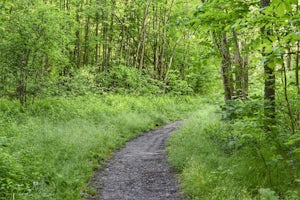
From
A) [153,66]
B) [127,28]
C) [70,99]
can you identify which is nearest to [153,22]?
[127,28]

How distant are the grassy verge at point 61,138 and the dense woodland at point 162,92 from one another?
0.05m

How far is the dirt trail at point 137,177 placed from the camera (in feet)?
23.0

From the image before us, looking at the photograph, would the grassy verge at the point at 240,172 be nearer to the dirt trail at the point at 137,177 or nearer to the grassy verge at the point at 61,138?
the dirt trail at the point at 137,177

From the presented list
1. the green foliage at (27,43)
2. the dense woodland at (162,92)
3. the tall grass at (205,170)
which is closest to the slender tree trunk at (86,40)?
the dense woodland at (162,92)

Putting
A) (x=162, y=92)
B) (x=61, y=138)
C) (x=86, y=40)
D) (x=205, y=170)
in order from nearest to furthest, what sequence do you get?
(x=205, y=170)
(x=61, y=138)
(x=86, y=40)
(x=162, y=92)

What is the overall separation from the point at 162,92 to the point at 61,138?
16943 mm

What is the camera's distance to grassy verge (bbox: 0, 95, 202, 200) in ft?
20.2

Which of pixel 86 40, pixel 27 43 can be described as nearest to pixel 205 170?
pixel 27 43

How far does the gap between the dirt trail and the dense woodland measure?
0.41 meters

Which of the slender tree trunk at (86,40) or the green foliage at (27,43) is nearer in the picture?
the green foliage at (27,43)

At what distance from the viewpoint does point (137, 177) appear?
8.30 m

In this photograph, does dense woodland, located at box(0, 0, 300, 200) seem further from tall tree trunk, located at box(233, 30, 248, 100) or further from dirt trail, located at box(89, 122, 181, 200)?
dirt trail, located at box(89, 122, 181, 200)

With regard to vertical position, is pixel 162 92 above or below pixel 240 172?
above

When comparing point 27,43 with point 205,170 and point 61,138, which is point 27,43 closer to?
point 61,138
